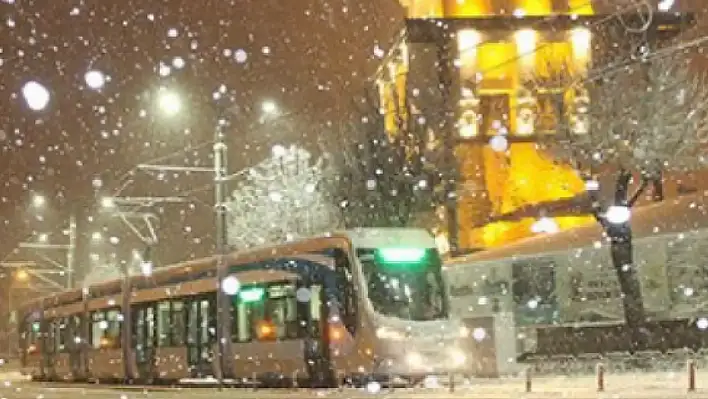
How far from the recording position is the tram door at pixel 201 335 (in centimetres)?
2780

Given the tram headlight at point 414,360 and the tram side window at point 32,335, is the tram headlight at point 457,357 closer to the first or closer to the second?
the tram headlight at point 414,360

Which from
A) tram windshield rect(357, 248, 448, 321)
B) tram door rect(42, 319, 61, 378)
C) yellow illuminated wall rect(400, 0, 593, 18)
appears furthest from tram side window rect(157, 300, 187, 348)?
yellow illuminated wall rect(400, 0, 593, 18)

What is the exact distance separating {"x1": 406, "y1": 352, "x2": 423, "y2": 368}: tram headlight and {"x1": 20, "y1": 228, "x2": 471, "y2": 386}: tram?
3 centimetres

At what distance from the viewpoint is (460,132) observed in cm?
7169

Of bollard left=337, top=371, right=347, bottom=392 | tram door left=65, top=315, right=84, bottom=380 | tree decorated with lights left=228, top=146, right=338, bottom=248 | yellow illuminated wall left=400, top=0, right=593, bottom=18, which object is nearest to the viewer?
bollard left=337, top=371, right=347, bottom=392

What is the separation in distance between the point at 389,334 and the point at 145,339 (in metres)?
10.6

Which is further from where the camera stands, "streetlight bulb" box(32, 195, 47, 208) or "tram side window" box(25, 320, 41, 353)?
"streetlight bulb" box(32, 195, 47, 208)

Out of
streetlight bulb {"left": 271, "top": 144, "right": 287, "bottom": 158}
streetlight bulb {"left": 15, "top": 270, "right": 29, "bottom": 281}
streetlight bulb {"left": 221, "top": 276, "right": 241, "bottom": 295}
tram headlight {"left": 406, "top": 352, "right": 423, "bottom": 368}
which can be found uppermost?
streetlight bulb {"left": 271, "top": 144, "right": 287, "bottom": 158}

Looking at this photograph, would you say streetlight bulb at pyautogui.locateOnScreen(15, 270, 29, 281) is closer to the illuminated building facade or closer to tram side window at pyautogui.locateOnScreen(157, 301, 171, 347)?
the illuminated building facade

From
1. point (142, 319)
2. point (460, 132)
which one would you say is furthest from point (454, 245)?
point (142, 319)

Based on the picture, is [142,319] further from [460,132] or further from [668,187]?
[460,132]

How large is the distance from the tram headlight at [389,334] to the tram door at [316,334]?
3.95ft

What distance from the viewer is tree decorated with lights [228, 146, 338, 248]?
178ft

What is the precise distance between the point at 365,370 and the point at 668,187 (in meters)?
38.2
